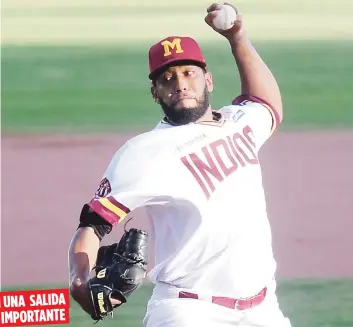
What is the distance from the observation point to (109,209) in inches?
112

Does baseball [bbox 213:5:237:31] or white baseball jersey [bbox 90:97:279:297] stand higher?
baseball [bbox 213:5:237:31]

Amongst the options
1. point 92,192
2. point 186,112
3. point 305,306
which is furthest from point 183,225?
point 92,192

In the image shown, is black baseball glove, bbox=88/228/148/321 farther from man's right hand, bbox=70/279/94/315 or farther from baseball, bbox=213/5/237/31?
baseball, bbox=213/5/237/31

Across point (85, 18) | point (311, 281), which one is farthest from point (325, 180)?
point (85, 18)

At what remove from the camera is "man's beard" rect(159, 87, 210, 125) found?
3131mm

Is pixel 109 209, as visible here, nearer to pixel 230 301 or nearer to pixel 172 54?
pixel 230 301

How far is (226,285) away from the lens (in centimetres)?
299

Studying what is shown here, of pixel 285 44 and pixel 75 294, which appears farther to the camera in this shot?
pixel 285 44

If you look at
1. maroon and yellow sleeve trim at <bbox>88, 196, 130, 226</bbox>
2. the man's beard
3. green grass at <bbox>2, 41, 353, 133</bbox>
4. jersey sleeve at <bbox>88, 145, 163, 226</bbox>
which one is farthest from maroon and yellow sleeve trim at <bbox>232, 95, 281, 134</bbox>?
green grass at <bbox>2, 41, 353, 133</bbox>

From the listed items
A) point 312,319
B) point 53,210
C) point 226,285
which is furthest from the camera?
point 53,210

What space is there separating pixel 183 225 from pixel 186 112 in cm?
38

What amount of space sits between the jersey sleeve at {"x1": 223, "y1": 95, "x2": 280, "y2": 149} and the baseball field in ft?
5.50

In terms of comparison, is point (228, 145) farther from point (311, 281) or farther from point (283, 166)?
point (283, 166)

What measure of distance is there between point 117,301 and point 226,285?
0.35 meters
